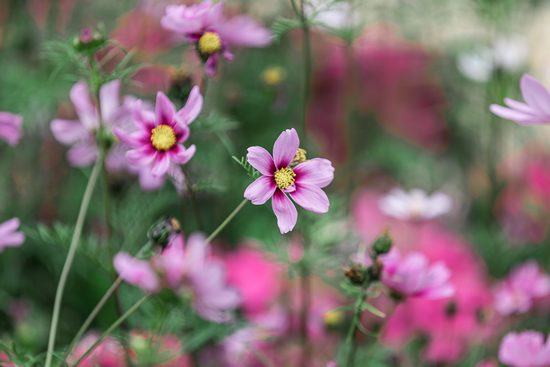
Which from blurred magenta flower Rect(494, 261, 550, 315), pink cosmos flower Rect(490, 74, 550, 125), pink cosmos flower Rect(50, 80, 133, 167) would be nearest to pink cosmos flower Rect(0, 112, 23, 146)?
pink cosmos flower Rect(50, 80, 133, 167)

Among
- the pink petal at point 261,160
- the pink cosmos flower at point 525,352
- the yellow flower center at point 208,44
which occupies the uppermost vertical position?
the yellow flower center at point 208,44

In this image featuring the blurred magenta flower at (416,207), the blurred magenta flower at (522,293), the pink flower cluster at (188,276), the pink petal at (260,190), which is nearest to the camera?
the pink petal at (260,190)

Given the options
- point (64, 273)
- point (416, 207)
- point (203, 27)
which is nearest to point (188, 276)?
point (64, 273)

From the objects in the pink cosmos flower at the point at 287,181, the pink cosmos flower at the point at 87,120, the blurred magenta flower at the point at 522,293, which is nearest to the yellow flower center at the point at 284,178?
the pink cosmos flower at the point at 287,181

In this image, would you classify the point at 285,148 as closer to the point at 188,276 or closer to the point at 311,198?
the point at 311,198

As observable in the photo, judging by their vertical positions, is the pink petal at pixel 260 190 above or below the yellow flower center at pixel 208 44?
below

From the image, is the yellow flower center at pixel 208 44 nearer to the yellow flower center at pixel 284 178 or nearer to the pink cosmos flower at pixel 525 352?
the yellow flower center at pixel 284 178

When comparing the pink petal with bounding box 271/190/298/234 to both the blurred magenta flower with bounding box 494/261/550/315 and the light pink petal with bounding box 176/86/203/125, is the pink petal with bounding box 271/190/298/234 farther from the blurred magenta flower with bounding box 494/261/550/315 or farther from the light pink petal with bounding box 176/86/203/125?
the blurred magenta flower with bounding box 494/261/550/315
